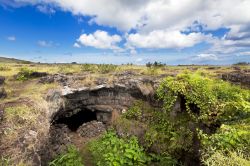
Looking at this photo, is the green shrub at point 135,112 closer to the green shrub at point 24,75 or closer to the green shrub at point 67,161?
the green shrub at point 67,161

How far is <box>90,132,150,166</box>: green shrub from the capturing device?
14.0 meters

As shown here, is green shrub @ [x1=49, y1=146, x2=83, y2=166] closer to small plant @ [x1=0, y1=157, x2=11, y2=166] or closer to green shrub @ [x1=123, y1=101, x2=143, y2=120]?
small plant @ [x1=0, y1=157, x2=11, y2=166]

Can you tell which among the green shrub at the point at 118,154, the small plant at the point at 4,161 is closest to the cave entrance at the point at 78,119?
the green shrub at the point at 118,154

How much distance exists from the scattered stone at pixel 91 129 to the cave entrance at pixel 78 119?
1394 millimetres

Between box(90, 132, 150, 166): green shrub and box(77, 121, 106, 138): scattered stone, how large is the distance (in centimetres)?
363

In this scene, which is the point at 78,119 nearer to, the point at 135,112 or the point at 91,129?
the point at 91,129

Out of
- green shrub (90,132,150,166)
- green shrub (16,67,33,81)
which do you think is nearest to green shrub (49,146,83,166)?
green shrub (90,132,150,166)

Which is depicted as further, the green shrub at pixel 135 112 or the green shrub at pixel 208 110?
the green shrub at pixel 135 112

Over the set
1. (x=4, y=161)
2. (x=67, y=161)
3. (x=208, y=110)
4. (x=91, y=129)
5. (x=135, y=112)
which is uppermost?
(x=208, y=110)

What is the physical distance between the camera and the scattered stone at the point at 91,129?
19.9 metres

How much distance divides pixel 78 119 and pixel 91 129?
8.87 ft

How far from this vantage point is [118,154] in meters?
14.3

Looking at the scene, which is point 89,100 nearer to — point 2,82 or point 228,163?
point 2,82

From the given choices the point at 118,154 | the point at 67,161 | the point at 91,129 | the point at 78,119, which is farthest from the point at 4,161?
the point at 78,119
